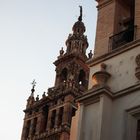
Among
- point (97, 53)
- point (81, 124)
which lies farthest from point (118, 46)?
point (81, 124)

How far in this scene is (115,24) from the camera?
13594 millimetres

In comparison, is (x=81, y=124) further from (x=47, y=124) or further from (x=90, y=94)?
(x=47, y=124)

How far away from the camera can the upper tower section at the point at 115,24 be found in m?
13.0

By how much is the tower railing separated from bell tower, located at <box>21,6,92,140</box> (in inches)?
1785

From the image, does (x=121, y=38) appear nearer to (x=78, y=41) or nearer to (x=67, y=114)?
(x=67, y=114)

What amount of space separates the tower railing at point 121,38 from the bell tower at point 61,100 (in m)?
45.3

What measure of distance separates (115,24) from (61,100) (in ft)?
160

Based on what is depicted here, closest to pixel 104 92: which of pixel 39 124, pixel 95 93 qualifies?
pixel 95 93

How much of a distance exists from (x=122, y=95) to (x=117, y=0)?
3.57 metres

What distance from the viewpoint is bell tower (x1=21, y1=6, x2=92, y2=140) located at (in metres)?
60.0

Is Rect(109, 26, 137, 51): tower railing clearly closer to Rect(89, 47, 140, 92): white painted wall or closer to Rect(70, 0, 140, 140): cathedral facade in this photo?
Rect(70, 0, 140, 140): cathedral facade

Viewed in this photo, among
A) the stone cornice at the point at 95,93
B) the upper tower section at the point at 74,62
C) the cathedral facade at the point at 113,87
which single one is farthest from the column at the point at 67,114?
the stone cornice at the point at 95,93

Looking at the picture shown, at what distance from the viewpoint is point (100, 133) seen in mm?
10883

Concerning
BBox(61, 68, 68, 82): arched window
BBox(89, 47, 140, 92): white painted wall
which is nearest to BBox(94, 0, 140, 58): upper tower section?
BBox(89, 47, 140, 92): white painted wall
